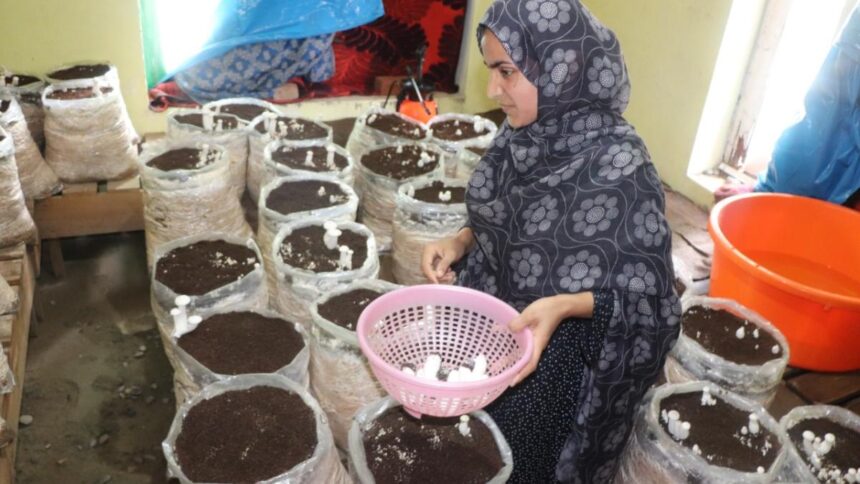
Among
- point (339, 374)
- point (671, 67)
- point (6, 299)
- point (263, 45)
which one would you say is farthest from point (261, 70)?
point (339, 374)

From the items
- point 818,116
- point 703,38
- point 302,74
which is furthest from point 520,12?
point 302,74

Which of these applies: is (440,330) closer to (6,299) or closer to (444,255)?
(444,255)

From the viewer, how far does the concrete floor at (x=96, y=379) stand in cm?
228

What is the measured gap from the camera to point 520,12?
138 cm

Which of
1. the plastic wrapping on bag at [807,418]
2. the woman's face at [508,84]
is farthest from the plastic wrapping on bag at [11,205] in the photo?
the plastic wrapping on bag at [807,418]

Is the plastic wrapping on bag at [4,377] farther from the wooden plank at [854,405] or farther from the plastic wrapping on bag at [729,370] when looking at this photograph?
the wooden plank at [854,405]

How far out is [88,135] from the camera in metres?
3.02

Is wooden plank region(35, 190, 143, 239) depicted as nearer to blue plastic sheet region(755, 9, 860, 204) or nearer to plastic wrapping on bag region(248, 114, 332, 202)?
plastic wrapping on bag region(248, 114, 332, 202)

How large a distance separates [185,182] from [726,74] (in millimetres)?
2351

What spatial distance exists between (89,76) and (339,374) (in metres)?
2.16

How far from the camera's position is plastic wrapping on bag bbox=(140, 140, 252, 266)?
2.51 metres

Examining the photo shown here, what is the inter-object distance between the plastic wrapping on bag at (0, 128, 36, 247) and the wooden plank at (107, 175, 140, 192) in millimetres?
449

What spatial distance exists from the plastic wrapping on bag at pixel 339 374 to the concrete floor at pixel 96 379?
687 millimetres

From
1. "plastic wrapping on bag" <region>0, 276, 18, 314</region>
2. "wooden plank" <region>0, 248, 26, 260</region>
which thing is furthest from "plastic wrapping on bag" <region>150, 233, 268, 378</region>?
"wooden plank" <region>0, 248, 26, 260</region>
